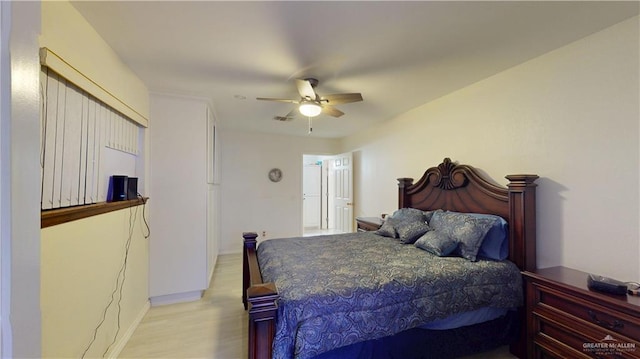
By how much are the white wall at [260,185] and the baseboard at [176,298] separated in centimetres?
202

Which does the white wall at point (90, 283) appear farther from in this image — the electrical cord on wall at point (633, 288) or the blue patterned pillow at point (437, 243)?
the electrical cord on wall at point (633, 288)

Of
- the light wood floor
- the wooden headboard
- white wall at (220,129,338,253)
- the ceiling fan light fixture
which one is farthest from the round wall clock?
the ceiling fan light fixture

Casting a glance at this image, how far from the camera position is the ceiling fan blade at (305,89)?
231 centimetres

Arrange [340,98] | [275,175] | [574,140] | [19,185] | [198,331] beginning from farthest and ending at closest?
[275,175] < [340,98] < [198,331] < [574,140] < [19,185]

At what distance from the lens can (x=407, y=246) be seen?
8.64 feet

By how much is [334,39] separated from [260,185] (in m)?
4.01

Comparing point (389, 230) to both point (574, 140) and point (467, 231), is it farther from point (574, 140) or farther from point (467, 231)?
point (574, 140)

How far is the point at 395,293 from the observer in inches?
67.2

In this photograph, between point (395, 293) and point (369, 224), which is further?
point (369, 224)

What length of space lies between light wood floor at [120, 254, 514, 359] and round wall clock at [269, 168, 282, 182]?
2.68 m

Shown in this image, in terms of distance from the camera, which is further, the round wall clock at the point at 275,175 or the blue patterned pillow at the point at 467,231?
the round wall clock at the point at 275,175

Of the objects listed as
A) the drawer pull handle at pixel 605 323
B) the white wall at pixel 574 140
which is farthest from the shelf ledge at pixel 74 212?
the white wall at pixel 574 140

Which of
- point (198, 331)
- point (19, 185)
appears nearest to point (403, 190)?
point (198, 331)

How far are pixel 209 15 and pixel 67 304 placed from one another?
192 centimetres
